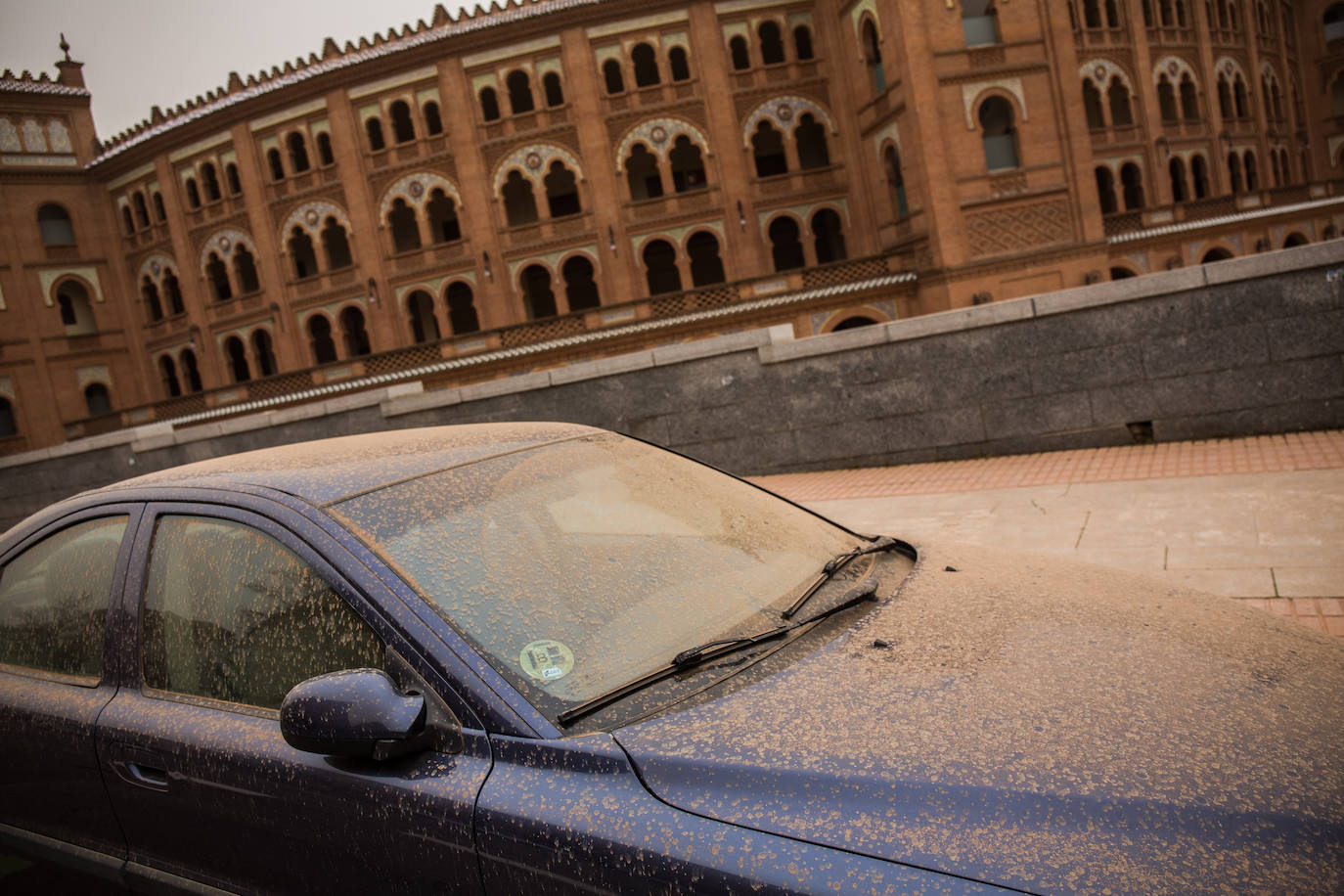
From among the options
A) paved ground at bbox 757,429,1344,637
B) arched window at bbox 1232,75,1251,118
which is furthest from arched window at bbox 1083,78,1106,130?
paved ground at bbox 757,429,1344,637

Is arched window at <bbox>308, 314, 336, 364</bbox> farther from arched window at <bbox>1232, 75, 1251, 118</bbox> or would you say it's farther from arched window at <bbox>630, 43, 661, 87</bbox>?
arched window at <bbox>1232, 75, 1251, 118</bbox>

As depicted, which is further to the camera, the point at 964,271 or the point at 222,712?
the point at 964,271

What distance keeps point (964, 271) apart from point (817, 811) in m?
27.7

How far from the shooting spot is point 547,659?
71.9 inches

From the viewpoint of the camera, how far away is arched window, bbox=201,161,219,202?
117 feet

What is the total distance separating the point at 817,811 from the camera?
138 cm

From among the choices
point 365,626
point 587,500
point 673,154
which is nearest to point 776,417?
point 587,500

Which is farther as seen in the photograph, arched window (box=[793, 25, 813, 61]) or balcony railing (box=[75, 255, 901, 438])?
arched window (box=[793, 25, 813, 61])

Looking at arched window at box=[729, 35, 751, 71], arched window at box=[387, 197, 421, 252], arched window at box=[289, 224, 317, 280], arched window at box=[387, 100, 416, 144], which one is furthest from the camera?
arched window at box=[289, 224, 317, 280]

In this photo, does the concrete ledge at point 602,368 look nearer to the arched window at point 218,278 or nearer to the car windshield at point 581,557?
the car windshield at point 581,557

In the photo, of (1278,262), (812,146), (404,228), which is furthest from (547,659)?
(404,228)

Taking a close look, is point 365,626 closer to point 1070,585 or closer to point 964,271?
point 1070,585

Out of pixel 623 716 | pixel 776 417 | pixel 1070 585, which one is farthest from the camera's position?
pixel 776 417

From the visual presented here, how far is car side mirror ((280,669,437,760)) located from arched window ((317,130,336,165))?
36.7 meters
